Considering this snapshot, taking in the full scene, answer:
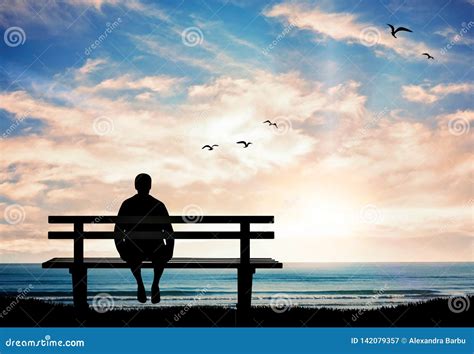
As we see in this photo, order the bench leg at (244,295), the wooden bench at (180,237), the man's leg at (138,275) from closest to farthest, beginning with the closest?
1. the man's leg at (138,275)
2. the wooden bench at (180,237)
3. the bench leg at (244,295)

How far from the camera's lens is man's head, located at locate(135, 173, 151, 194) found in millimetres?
8141

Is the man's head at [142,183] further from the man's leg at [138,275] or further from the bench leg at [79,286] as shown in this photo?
the bench leg at [79,286]

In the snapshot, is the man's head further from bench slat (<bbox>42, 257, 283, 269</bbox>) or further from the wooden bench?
bench slat (<bbox>42, 257, 283, 269</bbox>)

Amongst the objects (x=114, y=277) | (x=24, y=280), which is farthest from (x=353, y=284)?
(x=24, y=280)

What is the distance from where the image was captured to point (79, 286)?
27.1 feet

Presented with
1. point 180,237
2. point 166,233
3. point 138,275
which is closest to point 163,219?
point 166,233

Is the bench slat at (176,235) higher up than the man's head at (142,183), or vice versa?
the man's head at (142,183)

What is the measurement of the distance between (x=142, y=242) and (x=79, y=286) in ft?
3.68

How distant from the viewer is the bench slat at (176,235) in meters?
8.02

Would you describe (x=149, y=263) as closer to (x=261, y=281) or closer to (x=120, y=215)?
(x=120, y=215)

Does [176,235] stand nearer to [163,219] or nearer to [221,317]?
[163,219]

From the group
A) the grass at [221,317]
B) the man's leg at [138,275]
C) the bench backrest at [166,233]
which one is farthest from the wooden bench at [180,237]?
the grass at [221,317]

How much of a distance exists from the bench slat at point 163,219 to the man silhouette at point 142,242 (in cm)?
9

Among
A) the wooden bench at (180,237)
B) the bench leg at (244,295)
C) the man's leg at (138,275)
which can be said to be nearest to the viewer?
the man's leg at (138,275)
